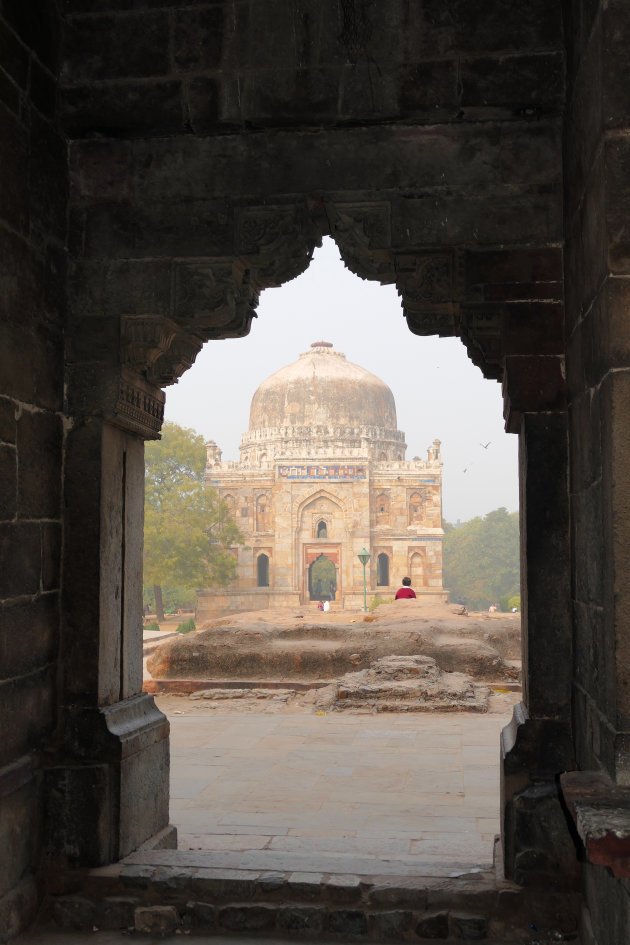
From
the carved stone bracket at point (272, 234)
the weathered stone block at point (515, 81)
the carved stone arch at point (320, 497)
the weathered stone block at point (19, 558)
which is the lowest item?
the weathered stone block at point (19, 558)

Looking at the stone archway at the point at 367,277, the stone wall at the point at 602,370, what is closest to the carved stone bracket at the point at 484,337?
the stone archway at the point at 367,277

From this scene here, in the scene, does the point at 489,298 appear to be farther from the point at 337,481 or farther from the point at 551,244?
the point at 337,481

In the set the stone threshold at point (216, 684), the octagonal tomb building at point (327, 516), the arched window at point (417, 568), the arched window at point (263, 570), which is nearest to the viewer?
the stone threshold at point (216, 684)

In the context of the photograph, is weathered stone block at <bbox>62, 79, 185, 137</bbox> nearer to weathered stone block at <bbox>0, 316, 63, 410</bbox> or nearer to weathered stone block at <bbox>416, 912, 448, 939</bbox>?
weathered stone block at <bbox>0, 316, 63, 410</bbox>

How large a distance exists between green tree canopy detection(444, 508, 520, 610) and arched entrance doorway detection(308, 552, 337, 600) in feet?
41.2

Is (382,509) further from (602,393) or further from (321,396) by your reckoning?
(602,393)

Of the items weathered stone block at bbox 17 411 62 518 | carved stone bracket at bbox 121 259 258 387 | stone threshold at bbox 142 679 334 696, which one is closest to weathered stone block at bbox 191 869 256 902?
weathered stone block at bbox 17 411 62 518

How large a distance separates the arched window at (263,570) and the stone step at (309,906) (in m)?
42.4

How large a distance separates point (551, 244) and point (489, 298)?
0.30m

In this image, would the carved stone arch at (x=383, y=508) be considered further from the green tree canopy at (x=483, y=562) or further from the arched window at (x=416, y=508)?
the green tree canopy at (x=483, y=562)

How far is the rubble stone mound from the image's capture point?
786 cm

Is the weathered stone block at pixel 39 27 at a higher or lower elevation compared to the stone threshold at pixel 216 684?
higher

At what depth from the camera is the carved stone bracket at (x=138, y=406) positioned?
3.77 meters

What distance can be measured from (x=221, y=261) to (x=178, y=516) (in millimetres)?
29708
